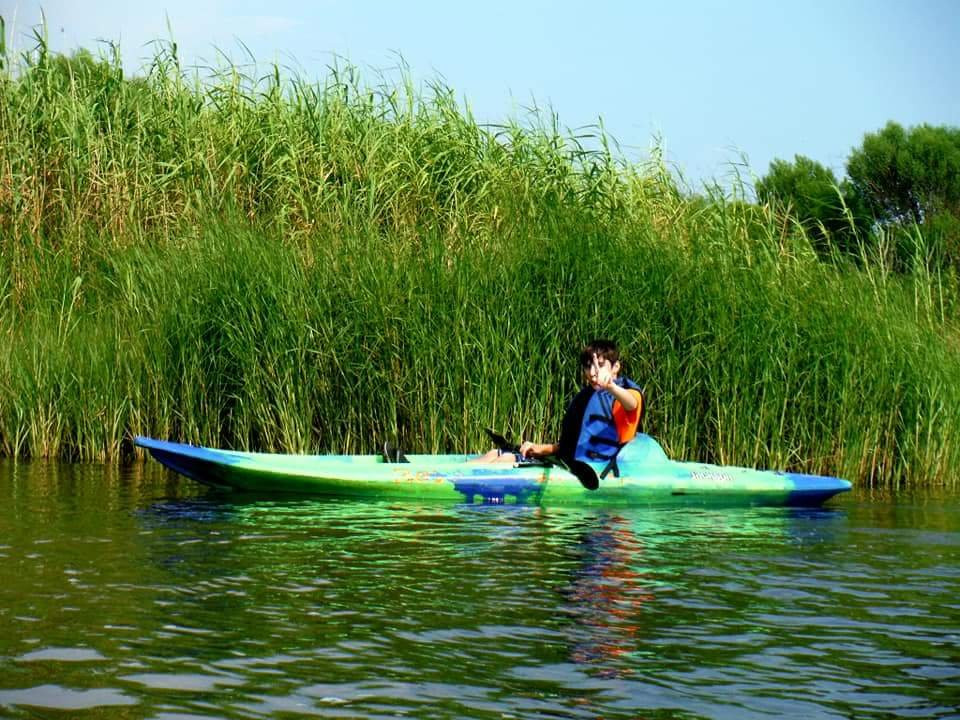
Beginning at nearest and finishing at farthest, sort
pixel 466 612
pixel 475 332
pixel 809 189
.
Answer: pixel 466 612
pixel 475 332
pixel 809 189

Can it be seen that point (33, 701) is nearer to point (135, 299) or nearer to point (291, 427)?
point (291, 427)

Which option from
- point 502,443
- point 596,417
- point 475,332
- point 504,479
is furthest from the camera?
point 475,332

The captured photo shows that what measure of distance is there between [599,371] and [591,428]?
0.42 meters

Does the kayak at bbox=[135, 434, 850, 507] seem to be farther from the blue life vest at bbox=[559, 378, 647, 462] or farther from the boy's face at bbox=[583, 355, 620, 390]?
the boy's face at bbox=[583, 355, 620, 390]

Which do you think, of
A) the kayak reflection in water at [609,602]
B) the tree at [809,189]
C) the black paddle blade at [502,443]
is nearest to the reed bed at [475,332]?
the black paddle blade at [502,443]

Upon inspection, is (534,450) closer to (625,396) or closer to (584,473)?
(584,473)

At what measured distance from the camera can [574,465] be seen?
7.84 metres

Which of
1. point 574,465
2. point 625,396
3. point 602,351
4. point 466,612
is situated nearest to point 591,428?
point 574,465

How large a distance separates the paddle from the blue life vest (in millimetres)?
83

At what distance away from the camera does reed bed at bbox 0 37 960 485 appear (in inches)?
349

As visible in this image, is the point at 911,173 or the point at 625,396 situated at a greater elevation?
the point at 911,173

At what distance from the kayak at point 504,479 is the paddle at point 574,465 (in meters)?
0.03

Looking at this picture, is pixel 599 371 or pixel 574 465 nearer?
pixel 599 371

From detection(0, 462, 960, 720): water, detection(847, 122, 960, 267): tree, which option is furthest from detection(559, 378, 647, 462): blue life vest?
detection(847, 122, 960, 267): tree
